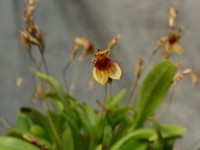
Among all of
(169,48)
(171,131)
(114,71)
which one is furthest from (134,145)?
(114,71)

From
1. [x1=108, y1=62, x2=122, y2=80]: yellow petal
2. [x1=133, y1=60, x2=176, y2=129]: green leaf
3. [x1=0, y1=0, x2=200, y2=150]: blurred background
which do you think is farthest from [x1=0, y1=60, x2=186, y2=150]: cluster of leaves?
[x1=0, y1=0, x2=200, y2=150]: blurred background

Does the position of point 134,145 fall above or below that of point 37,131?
below

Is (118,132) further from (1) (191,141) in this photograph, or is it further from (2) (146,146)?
(1) (191,141)

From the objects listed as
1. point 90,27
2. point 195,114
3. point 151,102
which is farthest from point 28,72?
point 151,102

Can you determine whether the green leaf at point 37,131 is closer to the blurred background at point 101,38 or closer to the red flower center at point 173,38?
the red flower center at point 173,38

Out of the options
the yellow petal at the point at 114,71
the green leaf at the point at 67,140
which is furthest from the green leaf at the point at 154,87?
the yellow petal at the point at 114,71

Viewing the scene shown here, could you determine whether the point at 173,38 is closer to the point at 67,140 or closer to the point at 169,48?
the point at 169,48
